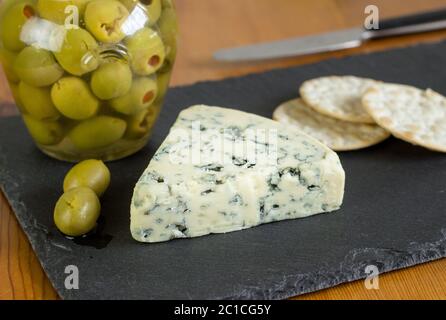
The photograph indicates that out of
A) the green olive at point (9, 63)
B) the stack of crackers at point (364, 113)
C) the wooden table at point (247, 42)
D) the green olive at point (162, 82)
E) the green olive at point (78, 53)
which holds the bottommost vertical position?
the wooden table at point (247, 42)

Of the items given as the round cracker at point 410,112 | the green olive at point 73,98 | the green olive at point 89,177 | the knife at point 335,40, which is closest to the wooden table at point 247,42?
the knife at point 335,40

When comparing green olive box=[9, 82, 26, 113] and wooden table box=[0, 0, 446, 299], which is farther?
green olive box=[9, 82, 26, 113]

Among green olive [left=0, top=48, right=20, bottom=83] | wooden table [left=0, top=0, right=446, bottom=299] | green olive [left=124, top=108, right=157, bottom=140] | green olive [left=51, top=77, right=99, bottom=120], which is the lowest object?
wooden table [left=0, top=0, right=446, bottom=299]

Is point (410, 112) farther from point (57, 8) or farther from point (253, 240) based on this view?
point (57, 8)

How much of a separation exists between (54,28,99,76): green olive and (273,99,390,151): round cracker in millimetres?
518

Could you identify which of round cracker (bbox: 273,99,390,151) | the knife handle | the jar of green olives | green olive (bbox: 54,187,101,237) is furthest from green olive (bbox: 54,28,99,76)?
the knife handle

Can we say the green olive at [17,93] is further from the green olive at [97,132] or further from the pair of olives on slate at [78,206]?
the pair of olives on slate at [78,206]

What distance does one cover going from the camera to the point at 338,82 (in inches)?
80.0

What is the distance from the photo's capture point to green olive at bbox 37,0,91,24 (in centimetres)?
157

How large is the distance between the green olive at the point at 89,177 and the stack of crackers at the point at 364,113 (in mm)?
493

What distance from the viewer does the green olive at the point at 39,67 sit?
1.60 metres

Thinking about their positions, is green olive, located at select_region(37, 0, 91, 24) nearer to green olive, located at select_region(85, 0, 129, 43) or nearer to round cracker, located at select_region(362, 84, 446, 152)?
green olive, located at select_region(85, 0, 129, 43)

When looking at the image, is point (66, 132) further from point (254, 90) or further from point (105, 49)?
point (254, 90)
